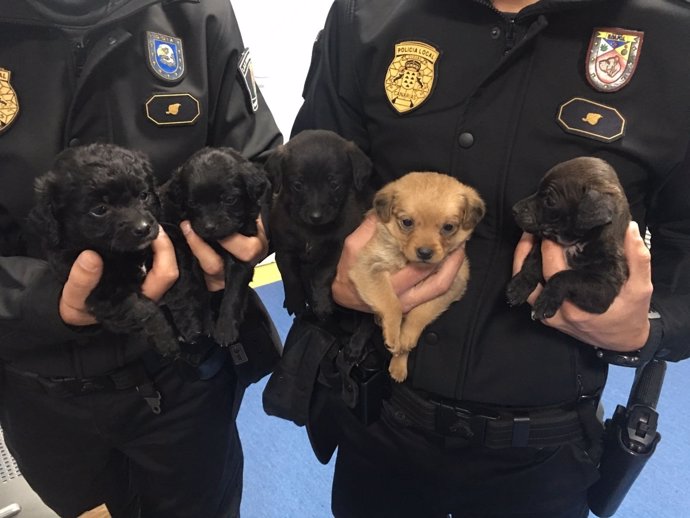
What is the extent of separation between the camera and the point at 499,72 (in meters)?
1.39

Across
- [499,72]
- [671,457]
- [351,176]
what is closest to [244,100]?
[351,176]

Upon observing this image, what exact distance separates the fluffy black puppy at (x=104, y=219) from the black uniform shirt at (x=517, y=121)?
79 centimetres

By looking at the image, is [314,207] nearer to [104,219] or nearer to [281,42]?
[104,219]

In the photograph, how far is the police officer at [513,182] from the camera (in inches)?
52.6

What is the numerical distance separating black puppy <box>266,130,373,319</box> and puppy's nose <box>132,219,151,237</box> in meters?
0.56

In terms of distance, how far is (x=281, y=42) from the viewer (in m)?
5.42

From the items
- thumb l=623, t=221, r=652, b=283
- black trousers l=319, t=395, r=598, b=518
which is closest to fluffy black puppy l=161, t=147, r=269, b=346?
black trousers l=319, t=395, r=598, b=518

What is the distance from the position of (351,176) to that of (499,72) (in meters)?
0.72

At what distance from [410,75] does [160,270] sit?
1027 millimetres

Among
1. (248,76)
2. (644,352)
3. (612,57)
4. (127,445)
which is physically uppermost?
(612,57)

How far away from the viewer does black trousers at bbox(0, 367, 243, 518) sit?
177cm

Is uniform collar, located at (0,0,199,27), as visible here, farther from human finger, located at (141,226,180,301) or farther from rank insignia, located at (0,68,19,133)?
human finger, located at (141,226,180,301)

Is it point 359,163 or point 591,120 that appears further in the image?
point 359,163

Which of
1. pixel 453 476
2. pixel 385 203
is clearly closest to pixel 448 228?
pixel 385 203
